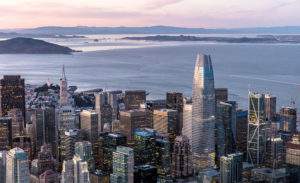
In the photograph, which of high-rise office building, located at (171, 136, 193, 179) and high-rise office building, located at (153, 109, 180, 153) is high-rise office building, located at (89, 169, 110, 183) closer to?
high-rise office building, located at (171, 136, 193, 179)

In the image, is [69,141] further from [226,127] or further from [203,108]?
Answer: [226,127]

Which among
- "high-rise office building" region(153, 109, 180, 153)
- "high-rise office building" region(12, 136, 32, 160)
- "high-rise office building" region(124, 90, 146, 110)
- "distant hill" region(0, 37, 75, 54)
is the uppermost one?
"distant hill" region(0, 37, 75, 54)

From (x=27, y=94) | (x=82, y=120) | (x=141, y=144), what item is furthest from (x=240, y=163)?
(x=27, y=94)

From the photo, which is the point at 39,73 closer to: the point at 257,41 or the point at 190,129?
the point at 190,129

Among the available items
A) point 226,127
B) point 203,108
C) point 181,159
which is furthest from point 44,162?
point 226,127

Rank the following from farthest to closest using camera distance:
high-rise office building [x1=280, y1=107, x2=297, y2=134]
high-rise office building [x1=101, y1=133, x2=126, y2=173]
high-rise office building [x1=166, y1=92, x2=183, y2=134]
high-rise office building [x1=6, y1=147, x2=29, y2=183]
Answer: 1. high-rise office building [x1=166, y1=92, x2=183, y2=134]
2. high-rise office building [x1=280, y1=107, x2=297, y2=134]
3. high-rise office building [x1=101, y1=133, x2=126, y2=173]
4. high-rise office building [x1=6, y1=147, x2=29, y2=183]

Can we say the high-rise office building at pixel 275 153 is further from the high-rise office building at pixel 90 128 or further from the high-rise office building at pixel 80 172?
the high-rise office building at pixel 80 172

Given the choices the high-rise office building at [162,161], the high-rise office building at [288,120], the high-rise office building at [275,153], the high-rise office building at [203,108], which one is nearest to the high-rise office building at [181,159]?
the high-rise office building at [162,161]

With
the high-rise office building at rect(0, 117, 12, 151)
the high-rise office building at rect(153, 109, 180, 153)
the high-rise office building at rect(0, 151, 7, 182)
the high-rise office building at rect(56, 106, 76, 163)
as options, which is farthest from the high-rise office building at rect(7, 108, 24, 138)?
the high-rise office building at rect(153, 109, 180, 153)
